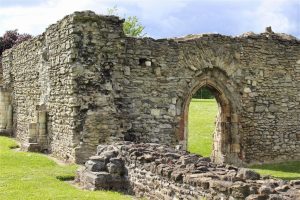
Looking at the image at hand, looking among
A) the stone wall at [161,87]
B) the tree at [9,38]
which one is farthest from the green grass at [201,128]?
the tree at [9,38]

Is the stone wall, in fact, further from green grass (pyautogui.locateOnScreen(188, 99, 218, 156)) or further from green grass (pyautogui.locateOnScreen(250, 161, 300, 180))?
green grass (pyautogui.locateOnScreen(188, 99, 218, 156))

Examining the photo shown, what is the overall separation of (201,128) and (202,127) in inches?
7.4

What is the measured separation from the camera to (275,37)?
58.4ft

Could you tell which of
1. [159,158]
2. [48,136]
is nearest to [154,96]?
[48,136]

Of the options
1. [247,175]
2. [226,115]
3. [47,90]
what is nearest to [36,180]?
[247,175]

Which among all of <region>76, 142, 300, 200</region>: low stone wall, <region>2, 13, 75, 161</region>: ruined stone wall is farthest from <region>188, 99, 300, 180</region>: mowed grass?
<region>2, 13, 75, 161</region>: ruined stone wall

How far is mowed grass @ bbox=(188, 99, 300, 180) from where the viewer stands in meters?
15.5

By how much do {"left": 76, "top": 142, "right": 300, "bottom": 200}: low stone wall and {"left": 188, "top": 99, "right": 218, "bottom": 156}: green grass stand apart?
28.5ft

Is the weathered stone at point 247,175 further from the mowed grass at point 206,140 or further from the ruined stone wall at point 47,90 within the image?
the ruined stone wall at point 47,90

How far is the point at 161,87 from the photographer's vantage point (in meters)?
15.7

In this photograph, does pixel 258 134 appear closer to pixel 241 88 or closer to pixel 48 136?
pixel 241 88

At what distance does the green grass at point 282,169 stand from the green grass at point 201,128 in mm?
3048

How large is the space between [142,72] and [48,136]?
467cm

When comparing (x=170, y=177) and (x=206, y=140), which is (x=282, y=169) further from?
(x=170, y=177)
